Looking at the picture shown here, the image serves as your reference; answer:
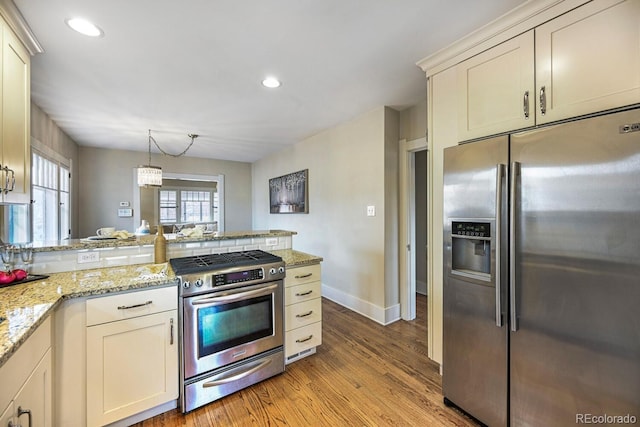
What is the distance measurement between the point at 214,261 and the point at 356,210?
188cm

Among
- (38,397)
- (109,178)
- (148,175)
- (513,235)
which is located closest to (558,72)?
(513,235)

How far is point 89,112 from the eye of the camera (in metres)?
3.08

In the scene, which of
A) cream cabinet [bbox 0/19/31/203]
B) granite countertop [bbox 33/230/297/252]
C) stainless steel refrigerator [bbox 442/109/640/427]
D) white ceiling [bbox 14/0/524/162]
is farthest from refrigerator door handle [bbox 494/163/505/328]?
cream cabinet [bbox 0/19/31/203]

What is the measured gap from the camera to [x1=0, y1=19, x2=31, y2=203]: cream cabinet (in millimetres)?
1455

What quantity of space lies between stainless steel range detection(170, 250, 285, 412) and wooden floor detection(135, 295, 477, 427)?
0.33 feet

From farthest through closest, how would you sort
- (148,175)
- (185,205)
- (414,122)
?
(185,205) → (148,175) → (414,122)

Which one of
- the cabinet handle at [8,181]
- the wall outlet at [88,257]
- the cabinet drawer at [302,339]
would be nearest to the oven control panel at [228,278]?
the cabinet drawer at [302,339]

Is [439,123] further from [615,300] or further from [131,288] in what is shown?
[131,288]

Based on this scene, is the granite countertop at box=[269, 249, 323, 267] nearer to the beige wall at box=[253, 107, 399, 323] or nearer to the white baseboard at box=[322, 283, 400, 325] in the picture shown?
the beige wall at box=[253, 107, 399, 323]

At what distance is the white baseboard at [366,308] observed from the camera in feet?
9.94

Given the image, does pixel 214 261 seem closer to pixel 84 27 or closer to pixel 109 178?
pixel 84 27

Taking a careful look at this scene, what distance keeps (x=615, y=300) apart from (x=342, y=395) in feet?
5.24

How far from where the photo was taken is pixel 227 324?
71.6 inches

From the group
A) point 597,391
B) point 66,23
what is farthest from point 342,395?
point 66,23
